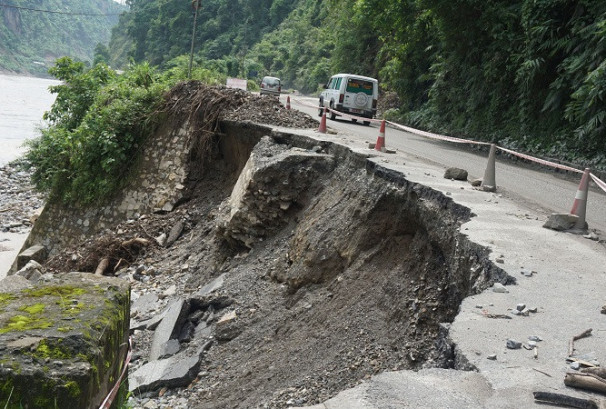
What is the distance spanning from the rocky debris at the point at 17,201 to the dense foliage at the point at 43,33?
77.1 meters

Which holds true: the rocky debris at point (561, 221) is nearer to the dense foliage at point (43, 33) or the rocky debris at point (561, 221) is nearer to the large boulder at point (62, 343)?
the large boulder at point (62, 343)

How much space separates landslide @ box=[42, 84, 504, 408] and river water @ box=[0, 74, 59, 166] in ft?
55.2

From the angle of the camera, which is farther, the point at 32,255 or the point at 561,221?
the point at 32,255

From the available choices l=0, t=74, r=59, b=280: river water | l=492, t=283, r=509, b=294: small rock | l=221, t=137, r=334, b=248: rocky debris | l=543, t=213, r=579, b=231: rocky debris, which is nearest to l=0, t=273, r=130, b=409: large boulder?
l=492, t=283, r=509, b=294: small rock

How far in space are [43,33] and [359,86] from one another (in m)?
130

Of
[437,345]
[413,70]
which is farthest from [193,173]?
[413,70]

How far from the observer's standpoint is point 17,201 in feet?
76.7

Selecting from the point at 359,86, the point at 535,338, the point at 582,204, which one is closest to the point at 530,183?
the point at 582,204

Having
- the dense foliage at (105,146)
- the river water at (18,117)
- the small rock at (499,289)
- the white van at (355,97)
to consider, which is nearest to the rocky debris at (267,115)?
the dense foliage at (105,146)

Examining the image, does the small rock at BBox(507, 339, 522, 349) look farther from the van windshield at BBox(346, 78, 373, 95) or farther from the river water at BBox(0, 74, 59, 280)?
the van windshield at BBox(346, 78, 373, 95)

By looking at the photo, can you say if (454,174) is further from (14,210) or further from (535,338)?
(14,210)

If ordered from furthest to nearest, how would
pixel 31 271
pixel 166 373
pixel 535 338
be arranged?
pixel 31 271
pixel 166 373
pixel 535 338

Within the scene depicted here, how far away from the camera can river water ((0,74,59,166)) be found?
119 ft

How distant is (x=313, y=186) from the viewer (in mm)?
9969
